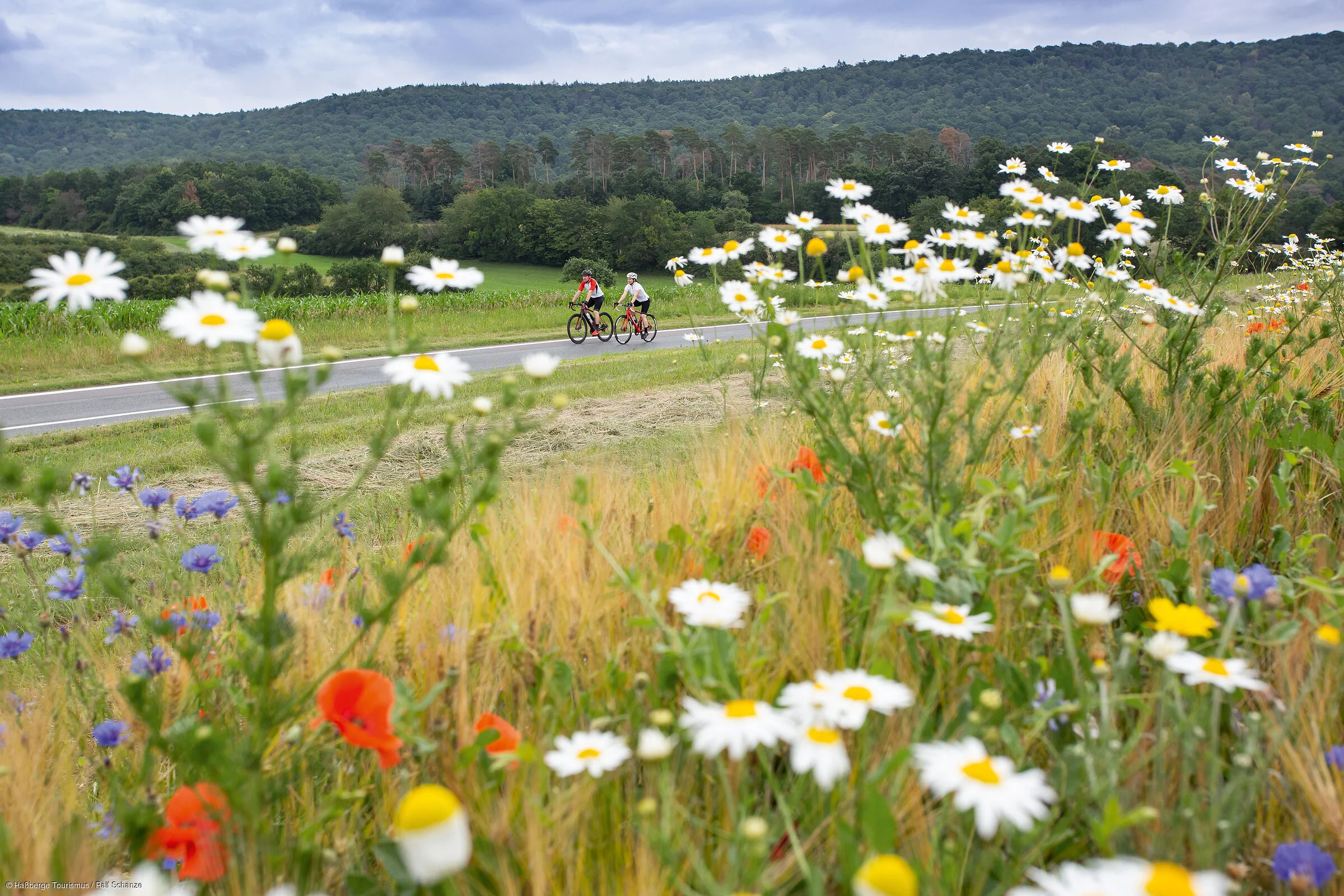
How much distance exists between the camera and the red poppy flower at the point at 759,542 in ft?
5.34

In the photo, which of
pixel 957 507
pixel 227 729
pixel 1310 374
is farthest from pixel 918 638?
pixel 1310 374

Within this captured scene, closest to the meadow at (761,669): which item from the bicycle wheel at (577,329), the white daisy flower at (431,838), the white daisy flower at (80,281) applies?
the white daisy flower at (431,838)

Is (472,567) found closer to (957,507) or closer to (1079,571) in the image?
(957,507)

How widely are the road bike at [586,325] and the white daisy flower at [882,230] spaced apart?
13227 millimetres

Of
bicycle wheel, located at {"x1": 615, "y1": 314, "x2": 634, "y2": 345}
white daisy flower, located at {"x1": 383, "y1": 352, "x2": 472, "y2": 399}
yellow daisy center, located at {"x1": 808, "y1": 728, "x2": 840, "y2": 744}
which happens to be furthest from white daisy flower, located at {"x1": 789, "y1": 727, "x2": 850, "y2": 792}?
bicycle wheel, located at {"x1": 615, "y1": 314, "x2": 634, "y2": 345}

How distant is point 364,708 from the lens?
37.9 inches

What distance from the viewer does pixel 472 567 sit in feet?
5.51

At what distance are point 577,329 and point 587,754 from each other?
1474 centimetres

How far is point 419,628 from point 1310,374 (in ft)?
11.3

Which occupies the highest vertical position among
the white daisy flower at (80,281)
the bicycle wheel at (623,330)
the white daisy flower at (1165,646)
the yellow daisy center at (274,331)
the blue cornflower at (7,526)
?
the white daisy flower at (80,281)

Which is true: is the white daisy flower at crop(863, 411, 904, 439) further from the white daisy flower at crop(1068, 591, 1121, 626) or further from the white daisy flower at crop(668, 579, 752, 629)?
the white daisy flower at crop(1068, 591, 1121, 626)

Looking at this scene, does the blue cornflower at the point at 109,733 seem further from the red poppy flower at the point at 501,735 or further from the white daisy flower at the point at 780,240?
the white daisy flower at the point at 780,240

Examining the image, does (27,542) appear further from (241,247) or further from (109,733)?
(241,247)

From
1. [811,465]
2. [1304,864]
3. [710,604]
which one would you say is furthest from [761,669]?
[811,465]
